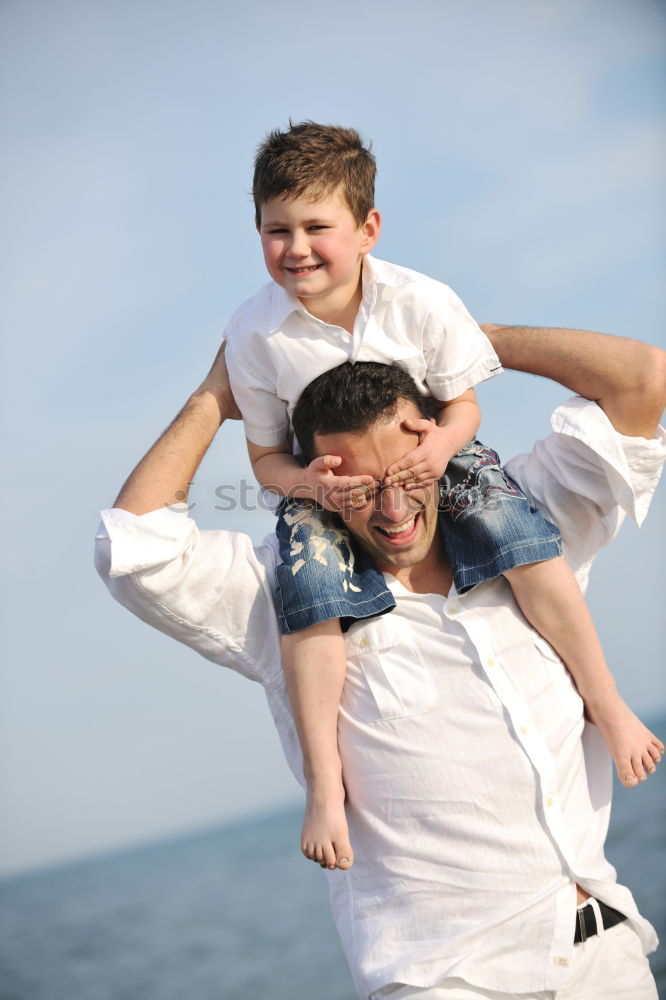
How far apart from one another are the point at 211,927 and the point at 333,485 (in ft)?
61.6

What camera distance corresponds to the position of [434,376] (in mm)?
3225

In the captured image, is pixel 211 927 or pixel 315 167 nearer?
pixel 315 167

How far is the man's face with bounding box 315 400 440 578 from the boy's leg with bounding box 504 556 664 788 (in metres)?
→ 0.32

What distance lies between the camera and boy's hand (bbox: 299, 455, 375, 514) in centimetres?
306

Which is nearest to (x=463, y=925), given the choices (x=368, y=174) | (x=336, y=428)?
(x=336, y=428)

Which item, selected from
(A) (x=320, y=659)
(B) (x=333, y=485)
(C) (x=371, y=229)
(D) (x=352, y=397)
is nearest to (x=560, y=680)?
(A) (x=320, y=659)

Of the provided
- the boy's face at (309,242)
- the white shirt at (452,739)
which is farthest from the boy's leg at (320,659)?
the boy's face at (309,242)

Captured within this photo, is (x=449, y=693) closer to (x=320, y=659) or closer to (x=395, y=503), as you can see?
(x=320, y=659)

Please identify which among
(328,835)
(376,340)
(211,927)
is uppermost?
(376,340)

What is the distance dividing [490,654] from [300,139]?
162 centimetres

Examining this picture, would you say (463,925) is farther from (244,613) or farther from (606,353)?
(606,353)

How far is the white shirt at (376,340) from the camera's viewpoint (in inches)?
124

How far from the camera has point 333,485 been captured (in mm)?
3061

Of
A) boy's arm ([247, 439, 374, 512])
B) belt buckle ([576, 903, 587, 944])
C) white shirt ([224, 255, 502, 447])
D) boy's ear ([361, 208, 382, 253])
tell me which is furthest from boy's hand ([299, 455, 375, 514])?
belt buckle ([576, 903, 587, 944])
